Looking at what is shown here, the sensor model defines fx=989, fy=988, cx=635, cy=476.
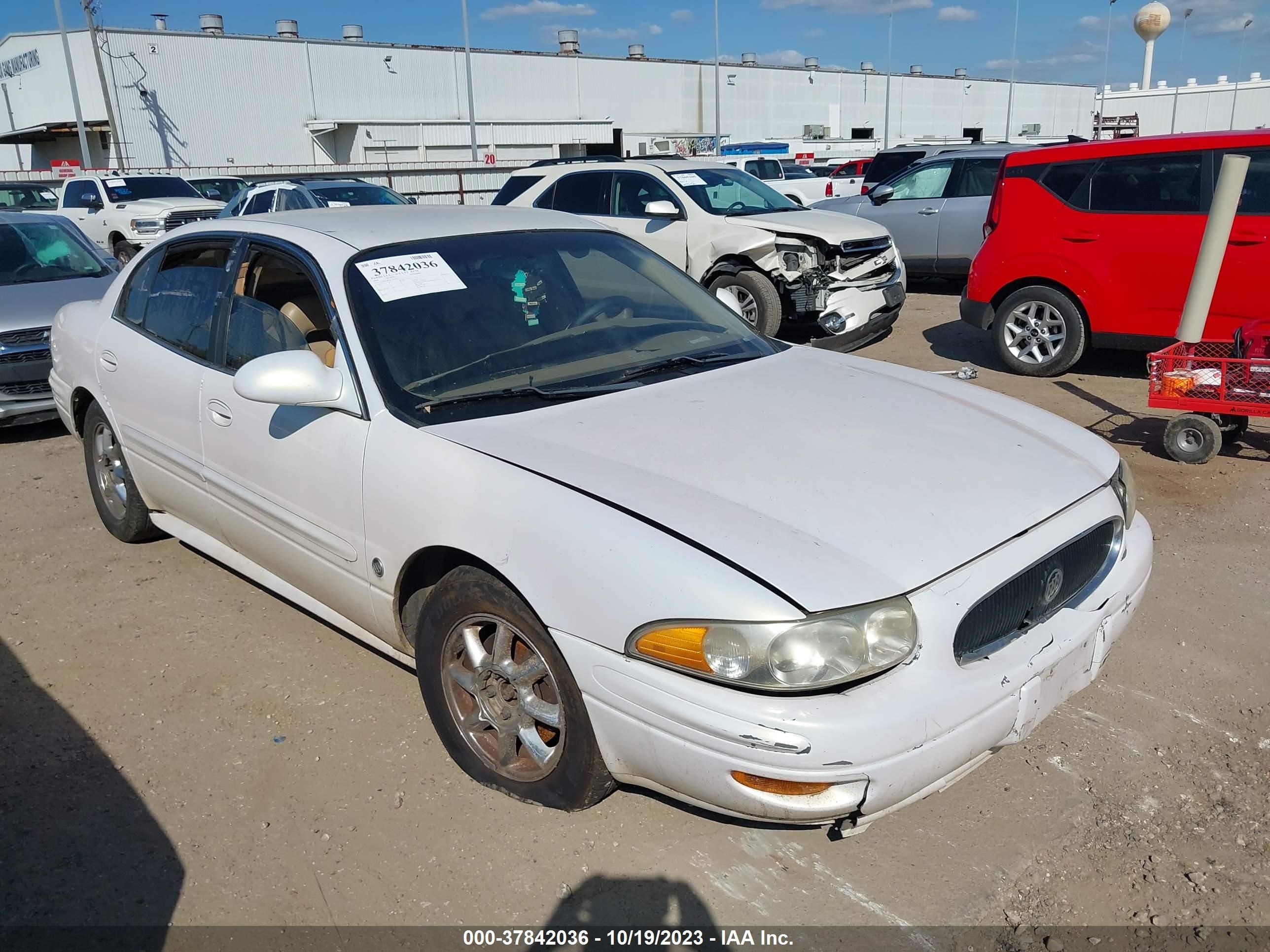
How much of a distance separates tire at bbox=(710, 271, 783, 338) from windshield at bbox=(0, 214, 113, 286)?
5466mm

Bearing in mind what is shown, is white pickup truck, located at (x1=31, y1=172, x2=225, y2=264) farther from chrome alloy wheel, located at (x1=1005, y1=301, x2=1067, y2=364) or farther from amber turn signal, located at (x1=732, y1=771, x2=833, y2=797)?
amber turn signal, located at (x1=732, y1=771, x2=833, y2=797)

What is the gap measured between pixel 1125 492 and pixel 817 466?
3.69ft

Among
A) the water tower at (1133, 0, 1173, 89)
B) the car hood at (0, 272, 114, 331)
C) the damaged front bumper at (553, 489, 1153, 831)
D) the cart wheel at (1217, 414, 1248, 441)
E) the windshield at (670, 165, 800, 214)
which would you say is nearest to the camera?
the damaged front bumper at (553, 489, 1153, 831)

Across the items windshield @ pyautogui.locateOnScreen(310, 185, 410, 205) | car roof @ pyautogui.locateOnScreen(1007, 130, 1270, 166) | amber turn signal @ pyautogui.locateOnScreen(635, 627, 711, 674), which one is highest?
car roof @ pyautogui.locateOnScreen(1007, 130, 1270, 166)

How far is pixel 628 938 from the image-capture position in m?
2.47

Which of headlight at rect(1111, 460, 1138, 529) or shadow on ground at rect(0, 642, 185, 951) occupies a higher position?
headlight at rect(1111, 460, 1138, 529)

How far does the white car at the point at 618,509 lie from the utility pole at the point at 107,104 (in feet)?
130

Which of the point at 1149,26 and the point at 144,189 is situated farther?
the point at 1149,26

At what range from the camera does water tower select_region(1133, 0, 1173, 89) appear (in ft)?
252

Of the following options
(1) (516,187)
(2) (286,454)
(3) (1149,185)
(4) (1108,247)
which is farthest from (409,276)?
(1) (516,187)

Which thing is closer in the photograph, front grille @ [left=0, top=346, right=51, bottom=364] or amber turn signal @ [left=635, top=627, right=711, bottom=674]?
amber turn signal @ [left=635, top=627, right=711, bottom=674]

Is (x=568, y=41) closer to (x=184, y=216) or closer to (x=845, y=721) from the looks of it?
(x=184, y=216)

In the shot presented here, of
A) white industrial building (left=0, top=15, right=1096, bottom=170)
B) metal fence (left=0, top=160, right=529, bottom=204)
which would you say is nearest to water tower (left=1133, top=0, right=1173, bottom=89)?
white industrial building (left=0, top=15, right=1096, bottom=170)

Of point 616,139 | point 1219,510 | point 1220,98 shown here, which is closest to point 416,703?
point 1219,510
